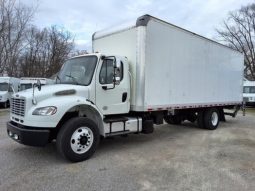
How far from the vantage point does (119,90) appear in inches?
297

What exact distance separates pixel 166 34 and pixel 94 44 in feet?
7.85

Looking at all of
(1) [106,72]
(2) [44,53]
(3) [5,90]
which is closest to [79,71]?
(1) [106,72]

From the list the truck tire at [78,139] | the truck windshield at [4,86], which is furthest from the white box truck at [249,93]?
the truck tire at [78,139]

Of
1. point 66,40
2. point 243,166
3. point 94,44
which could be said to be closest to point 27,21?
point 66,40

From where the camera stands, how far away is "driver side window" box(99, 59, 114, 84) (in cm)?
711

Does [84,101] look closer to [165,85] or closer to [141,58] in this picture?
[141,58]

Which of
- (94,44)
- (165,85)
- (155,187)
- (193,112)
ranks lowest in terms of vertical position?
(155,187)

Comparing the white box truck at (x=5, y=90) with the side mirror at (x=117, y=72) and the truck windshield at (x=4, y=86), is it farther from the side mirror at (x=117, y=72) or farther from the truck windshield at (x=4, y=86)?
the side mirror at (x=117, y=72)

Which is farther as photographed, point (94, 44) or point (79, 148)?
point (94, 44)

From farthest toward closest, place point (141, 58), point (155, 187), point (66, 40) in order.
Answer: point (66, 40) → point (141, 58) → point (155, 187)

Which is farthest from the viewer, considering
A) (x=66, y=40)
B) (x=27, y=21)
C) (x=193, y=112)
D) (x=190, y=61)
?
(x=66, y=40)

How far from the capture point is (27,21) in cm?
3584

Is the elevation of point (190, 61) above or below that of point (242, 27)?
below

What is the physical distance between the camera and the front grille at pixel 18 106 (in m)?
6.20
